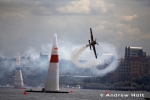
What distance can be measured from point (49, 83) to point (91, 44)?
10554 mm

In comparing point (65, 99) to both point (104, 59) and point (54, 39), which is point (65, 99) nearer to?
point (54, 39)

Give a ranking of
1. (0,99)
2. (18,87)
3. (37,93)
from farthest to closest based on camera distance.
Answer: (18,87), (37,93), (0,99)

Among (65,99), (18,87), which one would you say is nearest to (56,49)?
(65,99)

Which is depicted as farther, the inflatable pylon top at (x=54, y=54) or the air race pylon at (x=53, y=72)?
the inflatable pylon top at (x=54, y=54)

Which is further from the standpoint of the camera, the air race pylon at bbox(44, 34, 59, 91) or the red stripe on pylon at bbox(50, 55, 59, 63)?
the red stripe on pylon at bbox(50, 55, 59, 63)

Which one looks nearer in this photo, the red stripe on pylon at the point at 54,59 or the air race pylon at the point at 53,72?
the air race pylon at the point at 53,72

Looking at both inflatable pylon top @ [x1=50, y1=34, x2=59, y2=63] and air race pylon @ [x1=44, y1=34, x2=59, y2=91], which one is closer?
air race pylon @ [x1=44, y1=34, x2=59, y2=91]

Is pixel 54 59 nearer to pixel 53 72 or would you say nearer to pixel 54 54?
pixel 54 54

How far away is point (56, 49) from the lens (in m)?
110

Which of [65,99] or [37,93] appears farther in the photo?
[37,93]

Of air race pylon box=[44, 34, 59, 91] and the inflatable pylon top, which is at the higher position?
the inflatable pylon top

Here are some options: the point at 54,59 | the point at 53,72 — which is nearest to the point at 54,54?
the point at 54,59

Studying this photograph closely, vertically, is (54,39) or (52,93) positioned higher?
(54,39)

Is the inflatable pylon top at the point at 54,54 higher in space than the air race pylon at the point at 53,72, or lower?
higher
